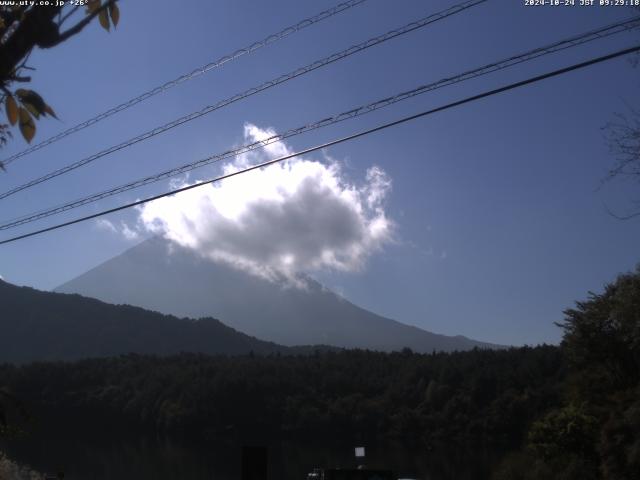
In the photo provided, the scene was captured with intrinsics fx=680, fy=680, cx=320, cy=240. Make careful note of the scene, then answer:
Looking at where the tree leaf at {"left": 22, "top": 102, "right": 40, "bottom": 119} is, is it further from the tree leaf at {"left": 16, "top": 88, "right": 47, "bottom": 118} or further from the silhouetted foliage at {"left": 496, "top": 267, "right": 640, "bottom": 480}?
the silhouetted foliage at {"left": 496, "top": 267, "right": 640, "bottom": 480}

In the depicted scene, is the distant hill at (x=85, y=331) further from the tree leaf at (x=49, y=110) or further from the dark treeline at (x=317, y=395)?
the tree leaf at (x=49, y=110)

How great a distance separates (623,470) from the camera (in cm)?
2147

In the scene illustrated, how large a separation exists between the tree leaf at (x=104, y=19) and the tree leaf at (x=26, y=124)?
0.44 metres

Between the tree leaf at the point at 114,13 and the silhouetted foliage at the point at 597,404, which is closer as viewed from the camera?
the tree leaf at the point at 114,13

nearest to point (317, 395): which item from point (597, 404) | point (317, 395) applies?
point (317, 395)

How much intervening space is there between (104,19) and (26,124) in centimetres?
49

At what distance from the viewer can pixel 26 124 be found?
253 cm

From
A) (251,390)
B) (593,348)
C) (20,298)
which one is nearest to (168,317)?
(20,298)

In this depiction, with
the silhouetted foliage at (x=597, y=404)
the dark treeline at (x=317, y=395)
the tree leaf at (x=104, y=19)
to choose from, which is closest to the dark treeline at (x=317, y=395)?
the dark treeline at (x=317, y=395)

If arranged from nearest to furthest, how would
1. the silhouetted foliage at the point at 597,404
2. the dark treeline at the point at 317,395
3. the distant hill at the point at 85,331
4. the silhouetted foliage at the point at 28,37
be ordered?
1. the silhouetted foliage at the point at 28,37
2. the silhouetted foliage at the point at 597,404
3. the dark treeline at the point at 317,395
4. the distant hill at the point at 85,331

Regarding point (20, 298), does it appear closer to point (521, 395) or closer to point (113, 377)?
point (113, 377)

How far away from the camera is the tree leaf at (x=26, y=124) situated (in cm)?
252

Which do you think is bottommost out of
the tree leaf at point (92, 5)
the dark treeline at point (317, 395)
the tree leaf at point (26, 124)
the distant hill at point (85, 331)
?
the tree leaf at point (26, 124)

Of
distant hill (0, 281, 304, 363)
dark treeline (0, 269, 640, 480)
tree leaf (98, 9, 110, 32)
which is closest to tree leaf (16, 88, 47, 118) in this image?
tree leaf (98, 9, 110, 32)
